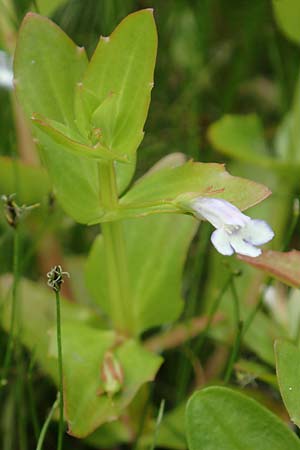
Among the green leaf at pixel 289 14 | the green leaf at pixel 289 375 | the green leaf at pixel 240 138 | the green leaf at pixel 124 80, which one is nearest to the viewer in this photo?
the green leaf at pixel 289 375

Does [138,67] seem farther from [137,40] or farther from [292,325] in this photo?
[292,325]

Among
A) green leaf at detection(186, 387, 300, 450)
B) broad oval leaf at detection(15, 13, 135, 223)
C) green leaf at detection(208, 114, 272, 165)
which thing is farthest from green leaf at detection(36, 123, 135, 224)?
green leaf at detection(208, 114, 272, 165)

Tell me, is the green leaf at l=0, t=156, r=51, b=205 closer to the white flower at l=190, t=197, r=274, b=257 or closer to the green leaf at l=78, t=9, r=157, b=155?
the green leaf at l=78, t=9, r=157, b=155

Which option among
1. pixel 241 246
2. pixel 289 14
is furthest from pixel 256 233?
pixel 289 14

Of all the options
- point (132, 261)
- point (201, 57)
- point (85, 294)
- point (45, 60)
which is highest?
point (45, 60)

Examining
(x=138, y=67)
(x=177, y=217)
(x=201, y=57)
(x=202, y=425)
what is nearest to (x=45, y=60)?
(x=138, y=67)

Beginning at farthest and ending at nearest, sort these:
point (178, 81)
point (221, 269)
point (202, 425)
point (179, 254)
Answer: point (178, 81) < point (221, 269) < point (179, 254) < point (202, 425)

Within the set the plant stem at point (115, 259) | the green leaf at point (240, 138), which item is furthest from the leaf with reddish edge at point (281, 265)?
the green leaf at point (240, 138)

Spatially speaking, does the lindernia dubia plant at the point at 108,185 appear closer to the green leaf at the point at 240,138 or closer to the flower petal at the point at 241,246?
the flower petal at the point at 241,246
